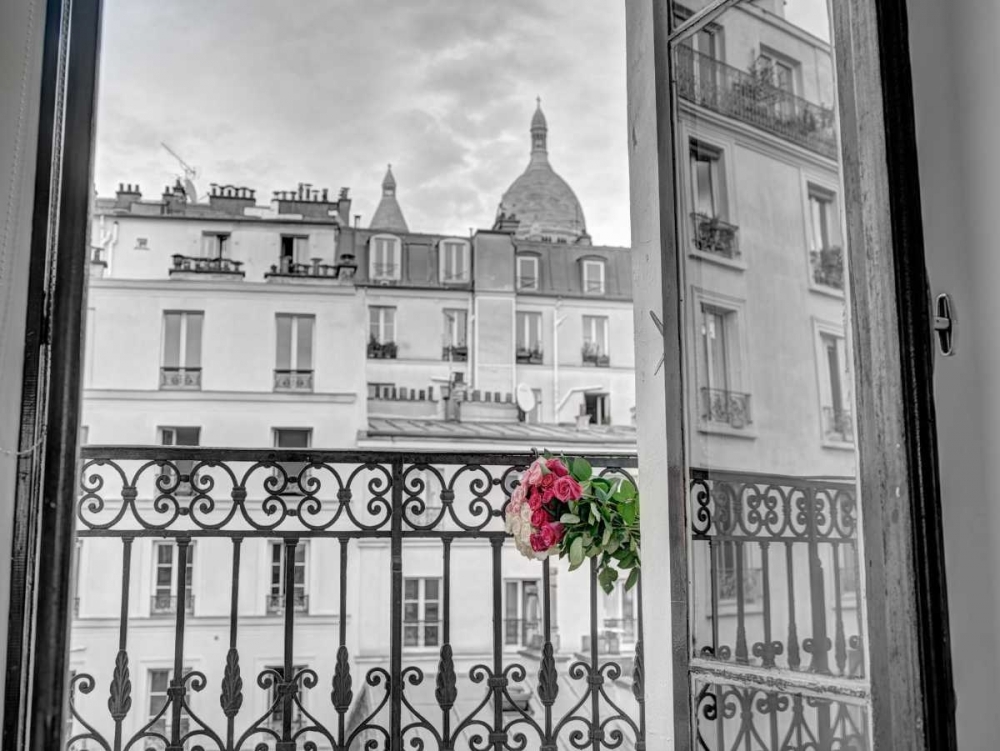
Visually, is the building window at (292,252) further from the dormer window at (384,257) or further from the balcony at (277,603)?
the balcony at (277,603)

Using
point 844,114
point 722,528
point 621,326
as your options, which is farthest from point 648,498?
point 621,326

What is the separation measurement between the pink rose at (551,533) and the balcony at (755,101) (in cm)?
114

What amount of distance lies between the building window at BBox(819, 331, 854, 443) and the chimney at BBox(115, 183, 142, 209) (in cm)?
2591

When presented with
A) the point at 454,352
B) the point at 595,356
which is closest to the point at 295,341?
the point at 454,352

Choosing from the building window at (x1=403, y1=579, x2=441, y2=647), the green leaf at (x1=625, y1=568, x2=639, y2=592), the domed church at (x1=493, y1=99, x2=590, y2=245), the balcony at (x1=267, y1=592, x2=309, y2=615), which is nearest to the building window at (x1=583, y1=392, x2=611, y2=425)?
the domed church at (x1=493, y1=99, x2=590, y2=245)

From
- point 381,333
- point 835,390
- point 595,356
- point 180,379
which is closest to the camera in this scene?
point 835,390

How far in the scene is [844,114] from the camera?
1460 millimetres

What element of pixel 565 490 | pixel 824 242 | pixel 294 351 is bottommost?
pixel 565 490

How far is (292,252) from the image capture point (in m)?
26.0

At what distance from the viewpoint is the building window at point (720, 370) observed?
5.85 feet

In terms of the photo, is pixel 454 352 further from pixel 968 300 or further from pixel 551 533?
pixel 968 300

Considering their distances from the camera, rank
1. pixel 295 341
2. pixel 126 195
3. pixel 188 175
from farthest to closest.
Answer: pixel 126 195 < pixel 295 341 < pixel 188 175

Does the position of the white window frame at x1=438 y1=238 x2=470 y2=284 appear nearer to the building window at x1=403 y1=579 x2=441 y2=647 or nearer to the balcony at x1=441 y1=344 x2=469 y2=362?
the balcony at x1=441 y1=344 x2=469 y2=362

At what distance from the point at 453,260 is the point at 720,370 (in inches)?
1220
